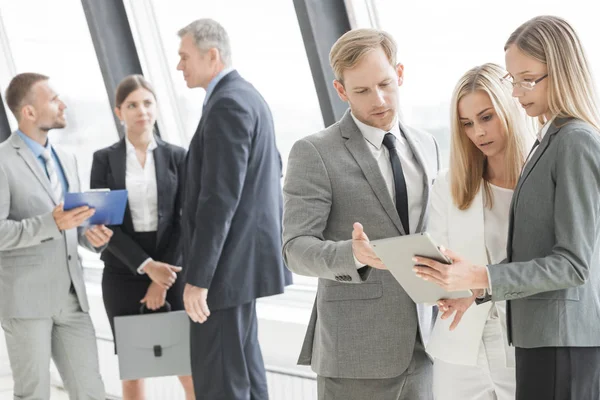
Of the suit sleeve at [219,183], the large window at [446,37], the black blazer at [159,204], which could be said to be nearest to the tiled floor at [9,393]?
the black blazer at [159,204]

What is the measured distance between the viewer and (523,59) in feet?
6.50

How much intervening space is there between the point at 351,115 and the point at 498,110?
0.43m

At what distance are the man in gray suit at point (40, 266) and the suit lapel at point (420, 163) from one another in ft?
6.01

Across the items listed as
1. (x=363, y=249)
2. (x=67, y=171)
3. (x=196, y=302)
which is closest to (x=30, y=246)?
(x=67, y=171)

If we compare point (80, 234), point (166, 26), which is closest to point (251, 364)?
point (80, 234)

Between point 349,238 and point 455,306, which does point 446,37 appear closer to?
point 349,238

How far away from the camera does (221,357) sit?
337 cm

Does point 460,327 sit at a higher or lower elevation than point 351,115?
lower

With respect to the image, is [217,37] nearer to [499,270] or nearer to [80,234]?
[80,234]

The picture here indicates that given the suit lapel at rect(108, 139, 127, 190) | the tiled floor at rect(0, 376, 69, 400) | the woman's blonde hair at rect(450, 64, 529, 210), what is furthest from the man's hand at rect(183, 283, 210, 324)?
the tiled floor at rect(0, 376, 69, 400)

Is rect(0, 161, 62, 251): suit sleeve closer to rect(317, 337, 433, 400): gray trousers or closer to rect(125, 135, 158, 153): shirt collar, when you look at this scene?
rect(125, 135, 158, 153): shirt collar

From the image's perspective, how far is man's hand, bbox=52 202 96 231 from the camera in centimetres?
366

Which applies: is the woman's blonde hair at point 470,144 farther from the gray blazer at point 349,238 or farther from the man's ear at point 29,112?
the man's ear at point 29,112

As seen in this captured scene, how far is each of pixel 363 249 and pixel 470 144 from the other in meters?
0.49
